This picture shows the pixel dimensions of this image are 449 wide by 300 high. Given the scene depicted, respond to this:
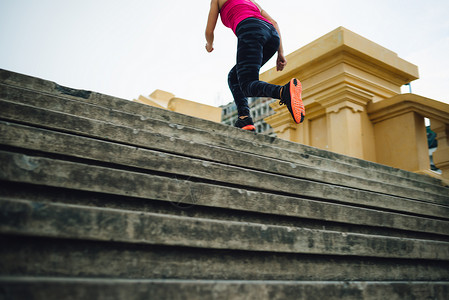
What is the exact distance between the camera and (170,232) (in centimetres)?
131

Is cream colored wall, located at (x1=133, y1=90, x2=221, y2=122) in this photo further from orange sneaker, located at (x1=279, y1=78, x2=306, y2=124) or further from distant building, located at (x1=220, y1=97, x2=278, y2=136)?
distant building, located at (x1=220, y1=97, x2=278, y2=136)

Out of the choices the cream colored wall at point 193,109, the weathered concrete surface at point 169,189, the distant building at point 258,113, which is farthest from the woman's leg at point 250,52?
the distant building at point 258,113

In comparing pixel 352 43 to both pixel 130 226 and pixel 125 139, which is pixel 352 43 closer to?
pixel 125 139

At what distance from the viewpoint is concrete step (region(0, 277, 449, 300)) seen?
2.94 ft

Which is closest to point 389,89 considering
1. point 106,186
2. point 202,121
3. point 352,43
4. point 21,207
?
point 352,43

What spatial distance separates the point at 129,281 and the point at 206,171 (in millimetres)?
886

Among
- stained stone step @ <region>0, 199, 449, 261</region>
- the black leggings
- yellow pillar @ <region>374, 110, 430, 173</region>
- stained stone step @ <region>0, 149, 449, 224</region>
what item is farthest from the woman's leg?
yellow pillar @ <region>374, 110, 430, 173</region>

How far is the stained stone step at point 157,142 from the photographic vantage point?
1.65 metres

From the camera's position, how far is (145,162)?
5.57 feet

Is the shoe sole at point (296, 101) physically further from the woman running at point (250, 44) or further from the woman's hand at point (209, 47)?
the woman's hand at point (209, 47)

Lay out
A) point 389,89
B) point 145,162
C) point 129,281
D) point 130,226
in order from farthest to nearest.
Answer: point 389,89, point 145,162, point 130,226, point 129,281

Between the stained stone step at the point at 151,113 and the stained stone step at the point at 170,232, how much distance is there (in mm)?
1012

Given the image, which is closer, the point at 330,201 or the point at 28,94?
the point at 28,94

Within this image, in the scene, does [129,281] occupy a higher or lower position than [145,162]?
lower
